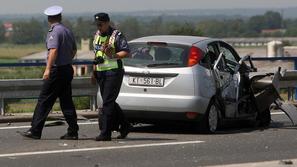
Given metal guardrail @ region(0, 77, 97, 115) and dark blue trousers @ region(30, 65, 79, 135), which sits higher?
dark blue trousers @ region(30, 65, 79, 135)

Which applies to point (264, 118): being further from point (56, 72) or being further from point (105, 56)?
point (56, 72)

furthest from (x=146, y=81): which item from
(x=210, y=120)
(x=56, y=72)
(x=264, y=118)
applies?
(x=264, y=118)

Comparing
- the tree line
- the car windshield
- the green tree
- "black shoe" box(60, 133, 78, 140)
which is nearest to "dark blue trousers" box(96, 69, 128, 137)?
"black shoe" box(60, 133, 78, 140)

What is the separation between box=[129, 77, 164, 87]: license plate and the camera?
38.4 feet

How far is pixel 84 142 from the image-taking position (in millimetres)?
10789

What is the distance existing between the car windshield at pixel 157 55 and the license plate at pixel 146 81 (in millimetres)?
182

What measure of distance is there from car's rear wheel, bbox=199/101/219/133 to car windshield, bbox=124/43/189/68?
773 millimetres

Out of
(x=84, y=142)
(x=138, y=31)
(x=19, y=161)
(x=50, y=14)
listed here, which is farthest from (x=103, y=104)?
(x=138, y=31)

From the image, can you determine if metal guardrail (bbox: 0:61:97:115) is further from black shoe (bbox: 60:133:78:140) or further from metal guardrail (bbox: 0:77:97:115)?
black shoe (bbox: 60:133:78:140)

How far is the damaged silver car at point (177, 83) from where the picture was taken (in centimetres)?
1166

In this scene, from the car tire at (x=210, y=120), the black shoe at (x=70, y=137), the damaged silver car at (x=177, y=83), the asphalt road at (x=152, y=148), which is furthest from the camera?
the car tire at (x=210, y=120)

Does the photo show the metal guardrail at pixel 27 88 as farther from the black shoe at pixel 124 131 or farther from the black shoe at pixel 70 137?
the black shoe at pixel 124 131

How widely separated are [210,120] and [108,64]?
6.75ft

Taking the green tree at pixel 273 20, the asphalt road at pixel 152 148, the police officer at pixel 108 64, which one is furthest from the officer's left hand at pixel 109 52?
the green tree at pixel 273 20
